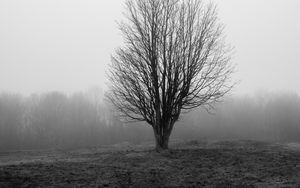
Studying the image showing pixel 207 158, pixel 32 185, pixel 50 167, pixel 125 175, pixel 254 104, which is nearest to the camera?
pixel 32 185

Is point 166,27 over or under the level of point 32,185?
over

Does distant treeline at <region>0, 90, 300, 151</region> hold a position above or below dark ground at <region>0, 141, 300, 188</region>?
above

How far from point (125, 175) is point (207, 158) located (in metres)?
4.96

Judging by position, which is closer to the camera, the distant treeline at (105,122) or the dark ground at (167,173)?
the dark ground at (167,173)

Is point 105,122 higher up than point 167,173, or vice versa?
point 105,122

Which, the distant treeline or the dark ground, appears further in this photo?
the distant treeline

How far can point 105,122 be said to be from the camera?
2276 inches

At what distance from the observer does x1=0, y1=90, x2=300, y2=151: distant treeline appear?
50719mm

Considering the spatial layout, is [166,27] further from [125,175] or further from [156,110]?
[125,175]

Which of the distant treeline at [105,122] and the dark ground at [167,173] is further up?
the distant treeline at [105,122]

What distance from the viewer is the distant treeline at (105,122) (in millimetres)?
50719

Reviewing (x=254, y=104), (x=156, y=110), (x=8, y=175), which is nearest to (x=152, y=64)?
(x=156, y=110)

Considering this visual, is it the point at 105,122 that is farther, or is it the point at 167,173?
the point at 105,122

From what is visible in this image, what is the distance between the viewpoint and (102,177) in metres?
9.81
